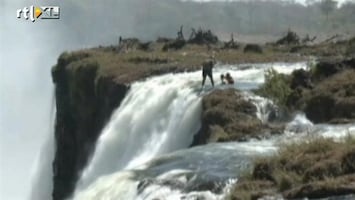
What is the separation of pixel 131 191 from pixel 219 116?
1258cm

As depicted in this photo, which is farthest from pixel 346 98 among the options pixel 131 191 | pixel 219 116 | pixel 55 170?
pixel 55 170

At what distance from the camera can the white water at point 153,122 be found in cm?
3334

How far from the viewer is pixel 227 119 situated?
3134cm

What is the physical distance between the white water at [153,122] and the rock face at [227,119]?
538mm

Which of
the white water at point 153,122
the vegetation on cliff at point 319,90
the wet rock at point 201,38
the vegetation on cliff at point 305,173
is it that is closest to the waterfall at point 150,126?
the white water at point 153,122

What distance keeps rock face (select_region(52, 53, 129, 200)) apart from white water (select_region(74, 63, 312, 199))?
828cm

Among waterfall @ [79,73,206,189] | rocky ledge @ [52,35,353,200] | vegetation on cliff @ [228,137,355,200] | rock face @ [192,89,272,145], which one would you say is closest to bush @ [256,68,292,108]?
rock face @ [192,89,272,145]

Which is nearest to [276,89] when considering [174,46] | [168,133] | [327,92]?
[327,92]

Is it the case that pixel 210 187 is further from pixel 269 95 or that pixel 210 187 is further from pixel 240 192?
pixel 269 95

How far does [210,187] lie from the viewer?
18.4 metres

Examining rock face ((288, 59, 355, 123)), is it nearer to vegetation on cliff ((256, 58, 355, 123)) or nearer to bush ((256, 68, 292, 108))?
vegetation on cliff ((256, 58, 355, 123))

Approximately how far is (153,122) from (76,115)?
2193cm

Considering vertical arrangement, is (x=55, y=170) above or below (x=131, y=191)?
below

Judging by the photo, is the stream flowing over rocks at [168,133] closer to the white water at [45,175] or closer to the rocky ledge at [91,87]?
the rocky ledge at [91,87]
